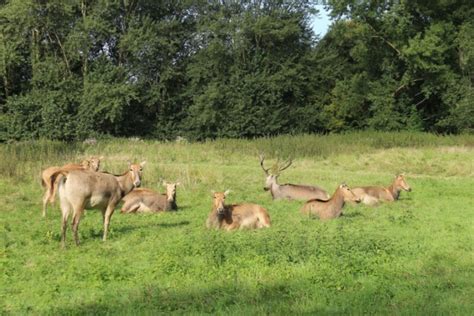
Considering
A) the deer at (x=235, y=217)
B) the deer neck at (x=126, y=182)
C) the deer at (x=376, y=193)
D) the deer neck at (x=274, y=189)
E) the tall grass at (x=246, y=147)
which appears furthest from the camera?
the tall grass at (x=246, y=147)

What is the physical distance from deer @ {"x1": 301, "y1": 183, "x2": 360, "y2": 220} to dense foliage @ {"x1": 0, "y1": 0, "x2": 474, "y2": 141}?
30.2 m

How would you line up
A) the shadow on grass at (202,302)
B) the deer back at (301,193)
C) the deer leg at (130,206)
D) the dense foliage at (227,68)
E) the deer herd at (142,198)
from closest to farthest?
the shadow on grass at (202,302), the deer herd at (142,198), the deer leg at (130,206), the deer back at (301,193), the dense foliage at (227,68)

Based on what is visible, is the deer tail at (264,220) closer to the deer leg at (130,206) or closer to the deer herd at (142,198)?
the deer herd at (142,198)

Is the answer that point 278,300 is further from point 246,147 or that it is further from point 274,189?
point 246,147

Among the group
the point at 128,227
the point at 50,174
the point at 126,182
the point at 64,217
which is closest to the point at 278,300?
the point at 64,217

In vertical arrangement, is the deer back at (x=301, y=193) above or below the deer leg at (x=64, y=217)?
below

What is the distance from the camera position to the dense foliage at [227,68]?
4234cm

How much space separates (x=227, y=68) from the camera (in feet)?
152

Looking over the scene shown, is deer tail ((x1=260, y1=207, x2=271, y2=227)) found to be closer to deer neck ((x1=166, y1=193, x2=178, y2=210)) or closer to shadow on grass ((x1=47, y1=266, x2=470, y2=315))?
deer neck ((x1=166, y1=193, x2=178, y2=210))

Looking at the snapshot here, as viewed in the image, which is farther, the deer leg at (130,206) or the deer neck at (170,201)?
the deer neck at (170,201)

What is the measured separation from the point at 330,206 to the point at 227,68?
1325 inches

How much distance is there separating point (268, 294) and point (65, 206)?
16.2ft

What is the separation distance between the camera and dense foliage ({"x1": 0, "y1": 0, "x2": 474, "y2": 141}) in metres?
42.3

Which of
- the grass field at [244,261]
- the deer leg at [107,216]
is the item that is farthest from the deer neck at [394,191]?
the deer leg at [107,216]
